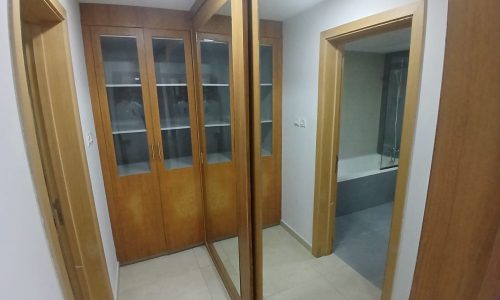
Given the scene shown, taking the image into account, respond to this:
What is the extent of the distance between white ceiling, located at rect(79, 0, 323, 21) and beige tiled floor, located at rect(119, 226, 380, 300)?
1.80m

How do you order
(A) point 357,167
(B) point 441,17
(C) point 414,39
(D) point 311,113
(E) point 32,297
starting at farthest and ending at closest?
(A) point 357,167 < (D) point 311,113 < (C) point 414,39 < (B) point 441,17 < (E) point 32,297

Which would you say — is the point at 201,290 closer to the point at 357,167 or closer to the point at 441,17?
the point at 441,17

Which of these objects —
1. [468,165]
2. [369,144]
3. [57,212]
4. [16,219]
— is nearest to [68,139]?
[57,212]

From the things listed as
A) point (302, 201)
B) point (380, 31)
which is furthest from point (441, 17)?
point (302, 201)

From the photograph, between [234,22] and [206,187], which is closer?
[234,22]

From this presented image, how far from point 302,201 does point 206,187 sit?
97 cm

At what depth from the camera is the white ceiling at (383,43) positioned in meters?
2.48

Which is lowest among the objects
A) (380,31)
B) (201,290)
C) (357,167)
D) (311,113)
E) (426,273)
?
(201,290)

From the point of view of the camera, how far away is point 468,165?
13.8 inches

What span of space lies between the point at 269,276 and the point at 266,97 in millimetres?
1601

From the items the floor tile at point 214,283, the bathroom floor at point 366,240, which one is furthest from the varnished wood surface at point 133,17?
the bathroom floor at point 366,240

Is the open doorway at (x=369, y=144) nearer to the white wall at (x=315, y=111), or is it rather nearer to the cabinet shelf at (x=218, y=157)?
the white wall at (x=315, y=111)

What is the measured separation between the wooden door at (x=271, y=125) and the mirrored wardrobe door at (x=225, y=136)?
0.30 metres

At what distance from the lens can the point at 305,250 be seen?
244cm
